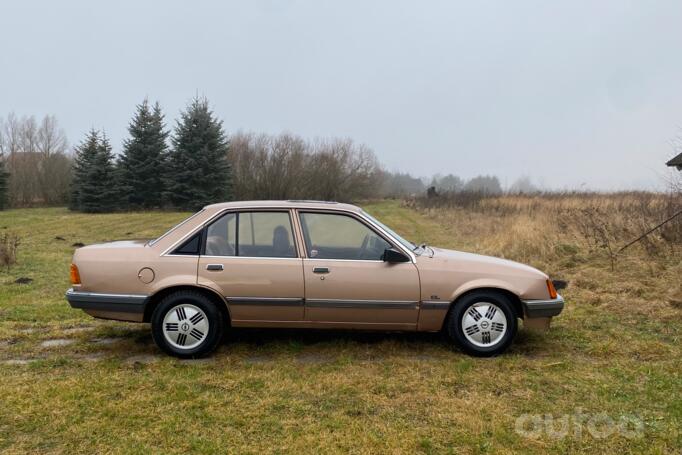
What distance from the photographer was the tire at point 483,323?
16.0ft

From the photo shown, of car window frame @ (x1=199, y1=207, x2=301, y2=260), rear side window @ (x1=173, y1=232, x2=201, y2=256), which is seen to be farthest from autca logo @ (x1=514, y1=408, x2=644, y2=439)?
rear side window @ (x1=173, y1=232, x2=201, y2=256)

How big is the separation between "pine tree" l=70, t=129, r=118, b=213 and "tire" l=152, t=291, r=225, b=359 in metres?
30.5

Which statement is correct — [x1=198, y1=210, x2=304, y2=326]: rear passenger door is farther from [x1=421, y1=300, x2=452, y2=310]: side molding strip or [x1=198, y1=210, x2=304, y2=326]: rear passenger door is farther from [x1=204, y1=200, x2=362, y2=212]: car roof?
[x1=421, y1=300, x2=452, y2=310]: side molding strip

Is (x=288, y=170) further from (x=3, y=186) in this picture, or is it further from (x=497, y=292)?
(x=497, y=292)

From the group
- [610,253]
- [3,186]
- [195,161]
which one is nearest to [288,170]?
[195,161]

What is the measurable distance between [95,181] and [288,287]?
3193 centimetres

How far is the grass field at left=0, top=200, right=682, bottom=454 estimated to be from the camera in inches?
→ 129

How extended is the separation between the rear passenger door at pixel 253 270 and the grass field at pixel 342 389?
0.52 metres

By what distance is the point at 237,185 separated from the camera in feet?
134

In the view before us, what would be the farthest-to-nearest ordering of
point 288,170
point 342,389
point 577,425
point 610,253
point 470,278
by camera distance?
point 288,170, point 610,253, point 470,278, point 342,389, point 577,425

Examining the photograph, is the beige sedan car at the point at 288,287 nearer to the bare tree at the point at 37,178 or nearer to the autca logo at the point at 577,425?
the autca logo at the point at 577,425

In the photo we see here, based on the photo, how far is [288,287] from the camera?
4.77 meters

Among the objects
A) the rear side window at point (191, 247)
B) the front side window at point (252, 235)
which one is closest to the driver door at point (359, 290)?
the front side window at point (252, 235)

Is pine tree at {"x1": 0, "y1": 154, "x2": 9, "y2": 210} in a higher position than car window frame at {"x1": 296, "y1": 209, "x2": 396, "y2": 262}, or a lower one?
higher
